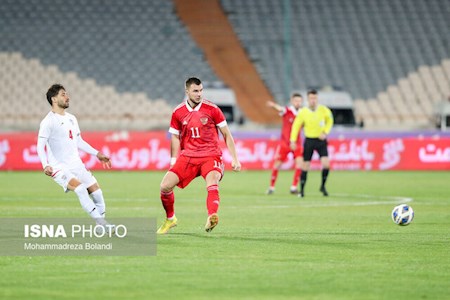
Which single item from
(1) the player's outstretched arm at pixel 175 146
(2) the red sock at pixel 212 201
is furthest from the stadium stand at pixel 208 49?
(2) the red sock at pixel 212 201

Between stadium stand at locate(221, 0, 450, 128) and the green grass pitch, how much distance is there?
2454cm

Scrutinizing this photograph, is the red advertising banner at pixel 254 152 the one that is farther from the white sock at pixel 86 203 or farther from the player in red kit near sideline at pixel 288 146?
the white sock at pixel 86 203

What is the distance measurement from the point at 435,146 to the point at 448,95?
1237 centimetres

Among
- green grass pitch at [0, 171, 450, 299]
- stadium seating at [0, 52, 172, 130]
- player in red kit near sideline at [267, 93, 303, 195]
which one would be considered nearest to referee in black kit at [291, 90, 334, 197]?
player in red kit near sideline at [267, 93, 303, 195]

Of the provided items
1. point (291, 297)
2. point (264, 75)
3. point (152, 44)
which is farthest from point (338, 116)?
point (291, 297)

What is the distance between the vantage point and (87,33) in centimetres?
4822

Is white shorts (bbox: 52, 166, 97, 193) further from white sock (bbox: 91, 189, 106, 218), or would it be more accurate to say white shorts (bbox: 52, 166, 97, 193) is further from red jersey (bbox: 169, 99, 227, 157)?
red jersey (bbox: 169, 99, 227, 157)

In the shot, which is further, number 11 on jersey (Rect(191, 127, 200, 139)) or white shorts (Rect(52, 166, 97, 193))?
number 11 on jersey (Rect(191, 127, 200, 139))

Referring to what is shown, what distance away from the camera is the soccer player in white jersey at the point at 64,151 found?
13438 millimetres

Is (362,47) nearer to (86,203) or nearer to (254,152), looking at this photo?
(254,152)

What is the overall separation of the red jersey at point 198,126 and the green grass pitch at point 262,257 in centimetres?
114

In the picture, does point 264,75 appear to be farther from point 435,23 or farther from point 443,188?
point 443,188

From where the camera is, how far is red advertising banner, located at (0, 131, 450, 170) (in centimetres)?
3431

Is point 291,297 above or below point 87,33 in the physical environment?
below
